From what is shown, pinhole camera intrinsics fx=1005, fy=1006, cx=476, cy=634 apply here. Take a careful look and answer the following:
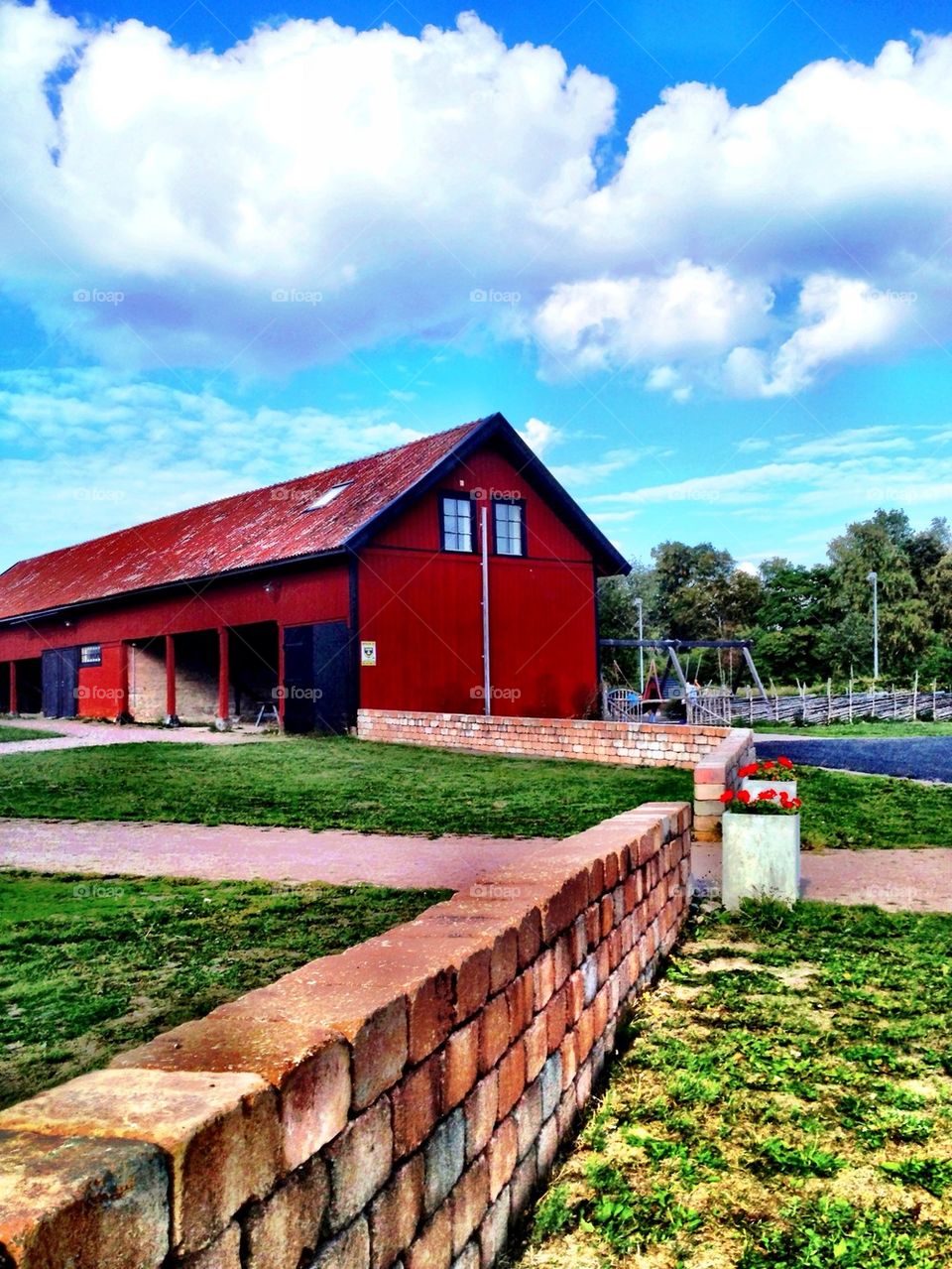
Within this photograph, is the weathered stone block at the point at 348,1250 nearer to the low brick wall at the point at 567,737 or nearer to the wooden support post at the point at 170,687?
the low brick wall at the point at 567,737

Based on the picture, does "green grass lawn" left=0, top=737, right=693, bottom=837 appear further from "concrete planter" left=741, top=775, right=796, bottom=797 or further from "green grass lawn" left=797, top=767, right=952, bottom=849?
"concrete planter" left=741, top=775, right=796, bottom=797

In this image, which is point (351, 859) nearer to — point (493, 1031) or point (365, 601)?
point (493, 1031)

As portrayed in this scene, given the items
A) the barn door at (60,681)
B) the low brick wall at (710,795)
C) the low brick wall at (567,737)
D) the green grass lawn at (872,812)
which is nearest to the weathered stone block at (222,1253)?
the low brick wall at (710,795)

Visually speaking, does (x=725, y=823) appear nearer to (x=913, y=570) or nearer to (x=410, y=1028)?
(x=410, y=1028)

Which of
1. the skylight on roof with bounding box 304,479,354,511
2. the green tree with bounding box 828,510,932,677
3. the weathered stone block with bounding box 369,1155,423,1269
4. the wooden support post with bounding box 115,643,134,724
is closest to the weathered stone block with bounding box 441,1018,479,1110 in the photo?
the weathered stone block with bounding box 369,1155,423,1269

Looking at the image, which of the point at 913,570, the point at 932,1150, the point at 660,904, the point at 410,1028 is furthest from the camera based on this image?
the point at 913,570

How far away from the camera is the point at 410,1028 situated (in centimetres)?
224

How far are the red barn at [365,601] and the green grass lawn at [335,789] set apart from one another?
170 inches

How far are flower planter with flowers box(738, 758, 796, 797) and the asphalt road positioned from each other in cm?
731

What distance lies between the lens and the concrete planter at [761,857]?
633 centimetres

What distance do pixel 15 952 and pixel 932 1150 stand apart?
4.16m

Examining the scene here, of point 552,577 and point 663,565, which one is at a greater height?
point 663,565

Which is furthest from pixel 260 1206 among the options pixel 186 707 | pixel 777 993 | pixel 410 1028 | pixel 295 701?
pixel 186 707

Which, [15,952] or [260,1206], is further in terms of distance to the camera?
[15,952]
